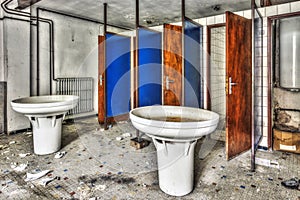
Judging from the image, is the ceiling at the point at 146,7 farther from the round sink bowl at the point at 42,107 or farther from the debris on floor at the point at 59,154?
the debris on floor at the point at 59,154

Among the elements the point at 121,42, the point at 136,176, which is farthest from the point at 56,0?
the point at 136,176

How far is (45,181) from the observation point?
210 centimetres

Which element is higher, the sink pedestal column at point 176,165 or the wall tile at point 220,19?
the wall tile at point 220,19

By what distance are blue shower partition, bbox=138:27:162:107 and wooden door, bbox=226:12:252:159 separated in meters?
1.69

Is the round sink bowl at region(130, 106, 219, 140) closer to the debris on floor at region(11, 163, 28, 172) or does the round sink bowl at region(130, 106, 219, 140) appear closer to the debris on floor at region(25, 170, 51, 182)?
the debris on floor at region(25, 170, 51, 182)

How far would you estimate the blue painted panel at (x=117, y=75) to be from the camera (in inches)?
171

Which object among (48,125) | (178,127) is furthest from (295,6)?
(48,125)

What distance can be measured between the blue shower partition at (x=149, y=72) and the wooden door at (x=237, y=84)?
1.69 meters

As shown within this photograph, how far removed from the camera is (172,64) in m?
3.08

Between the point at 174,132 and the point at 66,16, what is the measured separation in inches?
158

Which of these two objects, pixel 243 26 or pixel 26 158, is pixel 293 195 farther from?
pixel 26 158

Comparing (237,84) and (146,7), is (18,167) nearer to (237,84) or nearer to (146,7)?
(237,84)

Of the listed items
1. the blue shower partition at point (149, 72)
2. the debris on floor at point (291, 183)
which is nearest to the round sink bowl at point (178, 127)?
the debris on floor at point (291, 183)

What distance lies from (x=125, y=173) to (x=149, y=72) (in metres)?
2.31
